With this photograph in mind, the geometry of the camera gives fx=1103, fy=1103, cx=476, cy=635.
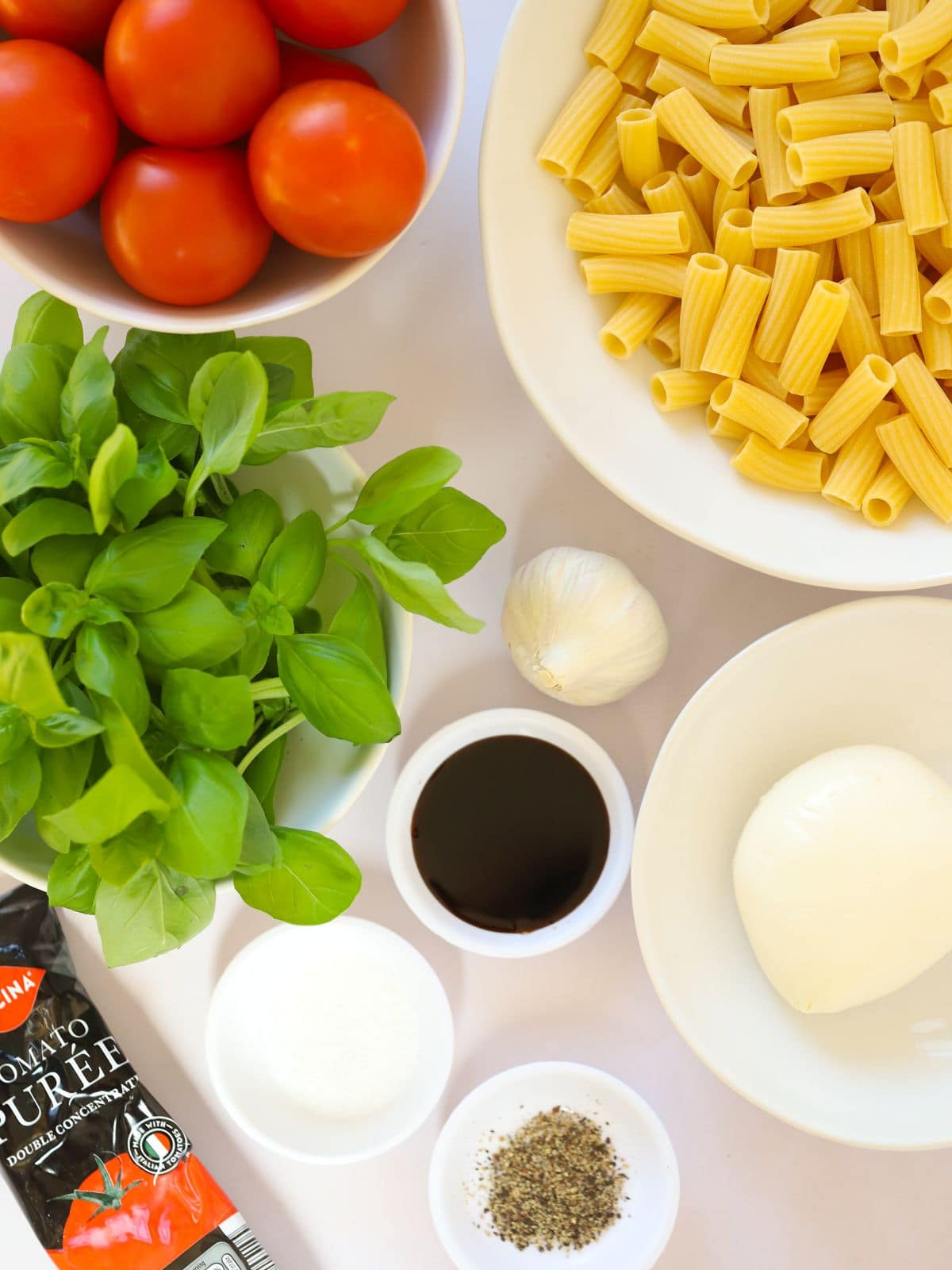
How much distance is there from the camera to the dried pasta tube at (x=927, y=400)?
2.52 feet

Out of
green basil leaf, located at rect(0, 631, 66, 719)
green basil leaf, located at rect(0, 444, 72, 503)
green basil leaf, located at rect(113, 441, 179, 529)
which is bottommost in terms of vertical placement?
green basil leaf, located at rect(0, 631, 66, 719)

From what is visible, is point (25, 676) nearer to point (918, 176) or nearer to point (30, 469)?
point (30, 469)

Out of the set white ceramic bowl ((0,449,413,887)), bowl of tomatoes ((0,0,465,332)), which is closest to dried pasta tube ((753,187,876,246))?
bowl of tomatoes ((0,0,465,332))

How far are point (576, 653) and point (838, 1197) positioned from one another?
556 millimetres

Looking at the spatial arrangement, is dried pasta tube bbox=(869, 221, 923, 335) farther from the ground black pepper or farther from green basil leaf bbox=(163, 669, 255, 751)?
the ground black pepper

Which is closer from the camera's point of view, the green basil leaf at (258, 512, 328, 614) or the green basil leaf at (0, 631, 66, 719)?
the green basil leaf at (0, 631, 66, 719)

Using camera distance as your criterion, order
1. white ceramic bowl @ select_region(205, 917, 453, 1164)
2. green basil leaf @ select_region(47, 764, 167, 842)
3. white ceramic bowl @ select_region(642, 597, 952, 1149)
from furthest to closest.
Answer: white ceramic bowl @ select_region(205, 917, 453, 1164)
white ceramic bowl @ select_region(642, 597, 952, 1149)
green basil leaf @ select_region(47, 764, 167, 842)

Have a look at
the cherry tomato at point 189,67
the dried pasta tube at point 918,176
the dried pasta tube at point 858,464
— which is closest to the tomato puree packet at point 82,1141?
the cherry tomato at point 189,67

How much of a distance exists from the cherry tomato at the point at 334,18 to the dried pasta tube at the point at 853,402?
15.0 inches

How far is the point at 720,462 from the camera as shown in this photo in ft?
2.67

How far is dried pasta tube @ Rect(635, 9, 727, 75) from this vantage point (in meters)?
0.75

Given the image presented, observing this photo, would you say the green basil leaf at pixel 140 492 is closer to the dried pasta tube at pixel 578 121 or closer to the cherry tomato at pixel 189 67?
the cherry tomato at pixel 189 67

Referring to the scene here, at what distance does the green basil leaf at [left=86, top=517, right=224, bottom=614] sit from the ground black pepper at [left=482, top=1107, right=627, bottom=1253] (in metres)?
0.63

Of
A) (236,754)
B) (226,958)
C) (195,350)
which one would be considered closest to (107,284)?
(195,350)
